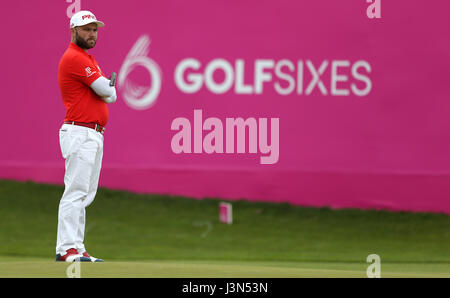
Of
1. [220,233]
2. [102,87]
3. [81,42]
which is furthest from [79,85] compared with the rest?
[220,233]

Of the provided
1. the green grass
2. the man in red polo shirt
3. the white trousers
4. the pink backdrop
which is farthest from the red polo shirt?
the pink backdrop

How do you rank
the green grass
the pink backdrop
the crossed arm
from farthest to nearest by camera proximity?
the pink backdrop → the green grass → the crossed arm

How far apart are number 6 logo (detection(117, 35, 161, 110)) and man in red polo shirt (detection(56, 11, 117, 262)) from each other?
22.5 feet

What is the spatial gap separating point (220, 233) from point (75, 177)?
5.62 meters

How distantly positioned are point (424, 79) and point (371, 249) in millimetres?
3493

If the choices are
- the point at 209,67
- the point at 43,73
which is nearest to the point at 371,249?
the point at 209,67

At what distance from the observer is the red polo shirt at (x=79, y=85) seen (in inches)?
326

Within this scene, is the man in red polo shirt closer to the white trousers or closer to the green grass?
the white trousers

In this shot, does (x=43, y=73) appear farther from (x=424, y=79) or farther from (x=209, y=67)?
(x=424, y=79)

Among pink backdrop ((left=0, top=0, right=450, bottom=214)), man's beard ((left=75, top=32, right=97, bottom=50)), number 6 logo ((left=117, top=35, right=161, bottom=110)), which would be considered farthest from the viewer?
number 6 logo ((left=117, top=35, right=161, bottom=110))

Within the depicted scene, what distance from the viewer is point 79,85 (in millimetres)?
8344

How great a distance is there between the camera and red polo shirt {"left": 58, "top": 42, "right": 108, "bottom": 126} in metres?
8.28

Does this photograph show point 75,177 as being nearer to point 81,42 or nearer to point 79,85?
point 79,85

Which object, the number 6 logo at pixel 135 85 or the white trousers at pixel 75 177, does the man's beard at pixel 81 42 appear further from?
the number 6 logo at pixel 135 85
